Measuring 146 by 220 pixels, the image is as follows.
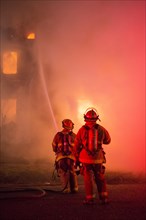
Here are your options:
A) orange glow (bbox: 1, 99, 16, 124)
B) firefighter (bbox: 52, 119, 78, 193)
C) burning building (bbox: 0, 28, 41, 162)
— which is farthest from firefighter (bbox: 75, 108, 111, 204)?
orange glow (bbox: 1, 99, 16, 124)

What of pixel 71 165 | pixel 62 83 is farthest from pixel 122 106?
pixel 71 165

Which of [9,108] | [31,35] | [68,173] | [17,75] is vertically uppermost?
[31,35]

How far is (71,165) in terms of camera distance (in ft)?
21.3

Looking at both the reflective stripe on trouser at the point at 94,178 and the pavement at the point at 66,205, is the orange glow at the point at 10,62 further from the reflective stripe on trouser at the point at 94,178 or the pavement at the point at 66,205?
the reflective stripe on trouser at the point at 94,178

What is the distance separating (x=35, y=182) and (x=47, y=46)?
328 inches

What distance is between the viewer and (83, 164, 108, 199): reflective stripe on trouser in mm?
5477

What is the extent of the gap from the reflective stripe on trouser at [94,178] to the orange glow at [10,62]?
13.6m

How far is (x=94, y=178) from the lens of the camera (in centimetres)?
561

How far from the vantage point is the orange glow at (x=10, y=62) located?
1828 cm

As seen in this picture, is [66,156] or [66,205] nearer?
[66,205]

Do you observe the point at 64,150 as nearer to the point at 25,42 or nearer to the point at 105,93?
the point at 105,93

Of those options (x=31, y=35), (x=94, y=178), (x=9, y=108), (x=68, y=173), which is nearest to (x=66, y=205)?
(x=94, y=178)

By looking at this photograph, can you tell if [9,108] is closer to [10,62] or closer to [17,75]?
[17,75]

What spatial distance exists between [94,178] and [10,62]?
13.9 metres
